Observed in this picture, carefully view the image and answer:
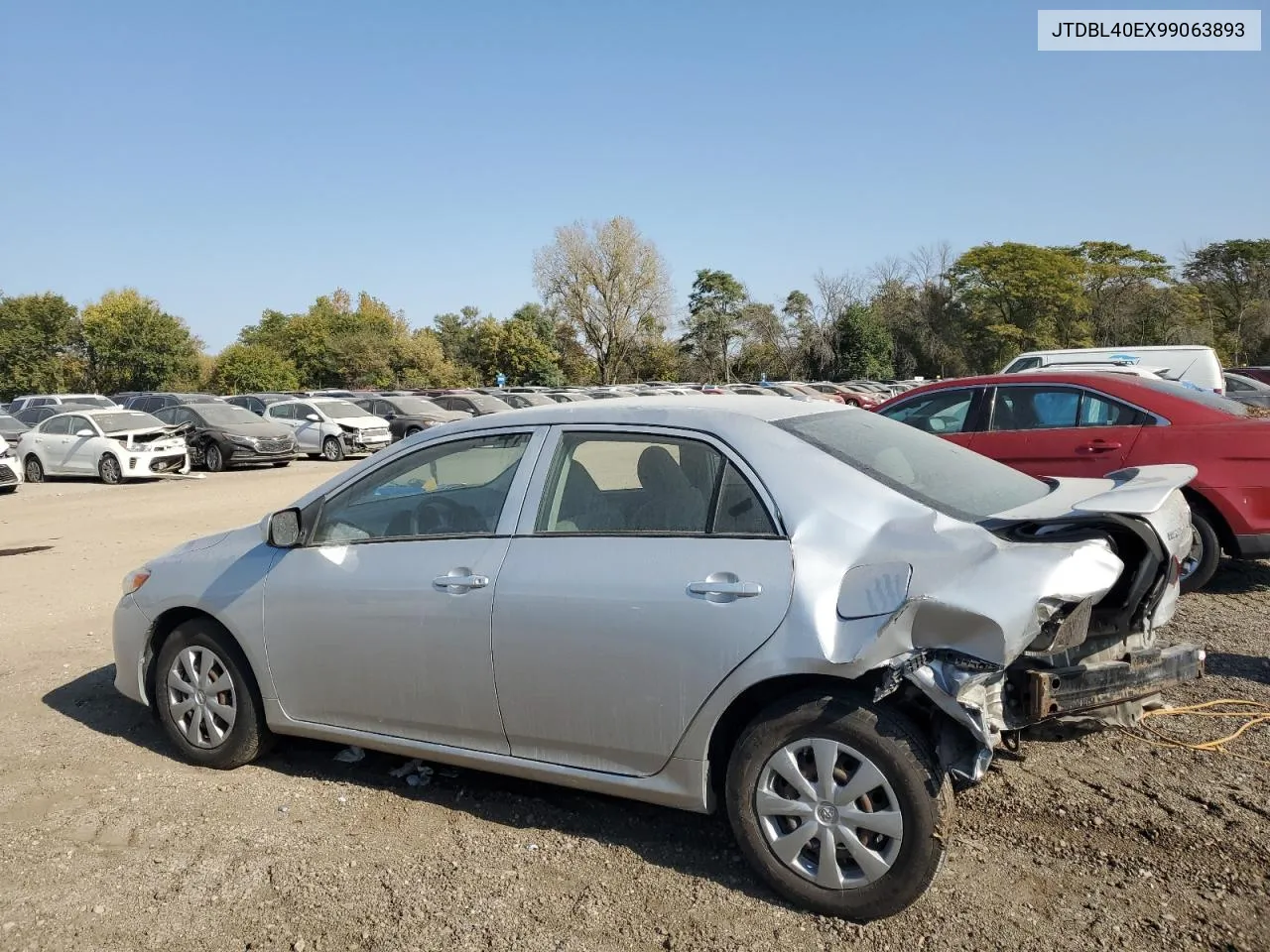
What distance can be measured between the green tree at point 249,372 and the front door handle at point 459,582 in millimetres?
53790

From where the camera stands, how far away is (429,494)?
4172mm

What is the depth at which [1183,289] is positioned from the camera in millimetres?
58125

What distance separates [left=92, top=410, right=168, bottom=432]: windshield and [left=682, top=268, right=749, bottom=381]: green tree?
1908 inches

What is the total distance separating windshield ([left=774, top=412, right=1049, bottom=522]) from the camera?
11.1ft

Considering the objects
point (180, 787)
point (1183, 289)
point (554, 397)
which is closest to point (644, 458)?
point (180, 787)

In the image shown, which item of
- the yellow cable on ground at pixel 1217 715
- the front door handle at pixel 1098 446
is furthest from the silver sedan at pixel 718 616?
the front door handle at pixel 1098 446

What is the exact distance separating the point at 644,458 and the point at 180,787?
257 centimetres

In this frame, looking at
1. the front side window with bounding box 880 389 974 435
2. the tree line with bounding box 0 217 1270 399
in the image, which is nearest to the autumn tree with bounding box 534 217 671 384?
the tree line with bounding box 0 217 1270 399

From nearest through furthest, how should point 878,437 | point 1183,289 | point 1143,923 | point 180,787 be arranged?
point 1143,923 → point 878,437 → point 180,787 → point 1183,289

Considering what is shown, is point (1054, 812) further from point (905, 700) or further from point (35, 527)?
point (35, 527)

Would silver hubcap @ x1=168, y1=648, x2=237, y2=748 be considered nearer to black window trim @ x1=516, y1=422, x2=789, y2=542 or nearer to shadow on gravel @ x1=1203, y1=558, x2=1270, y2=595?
black window trim @ x1=516, y1=422, x2=789, y2=542

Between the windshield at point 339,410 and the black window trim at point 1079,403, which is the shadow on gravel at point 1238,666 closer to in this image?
the black window trim at point 1079,403

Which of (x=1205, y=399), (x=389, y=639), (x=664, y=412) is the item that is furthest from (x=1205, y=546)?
(x=389, y=639)

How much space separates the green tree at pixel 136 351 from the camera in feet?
172
